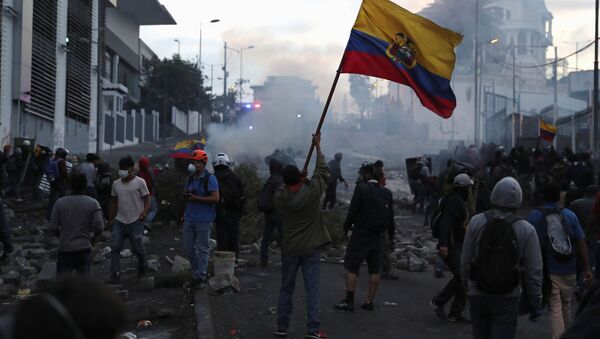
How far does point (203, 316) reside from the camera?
7895mm

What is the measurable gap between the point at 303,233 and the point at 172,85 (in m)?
54.5

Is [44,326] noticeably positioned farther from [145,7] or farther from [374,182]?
[145,7]

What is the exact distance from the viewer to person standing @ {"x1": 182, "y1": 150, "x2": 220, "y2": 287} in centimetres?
938

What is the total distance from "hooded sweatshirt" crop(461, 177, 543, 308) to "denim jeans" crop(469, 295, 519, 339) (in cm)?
6

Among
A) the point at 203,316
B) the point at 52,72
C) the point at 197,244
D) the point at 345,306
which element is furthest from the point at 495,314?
the point at 52,72

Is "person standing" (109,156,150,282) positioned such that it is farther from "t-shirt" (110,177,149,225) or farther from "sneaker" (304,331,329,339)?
"sneaker" (304,331,329,339)

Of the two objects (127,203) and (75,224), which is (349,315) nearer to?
(75,224)

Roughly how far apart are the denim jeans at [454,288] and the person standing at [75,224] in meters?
3.45

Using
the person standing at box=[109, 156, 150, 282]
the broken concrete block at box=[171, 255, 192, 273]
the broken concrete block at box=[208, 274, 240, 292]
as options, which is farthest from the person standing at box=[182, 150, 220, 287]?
the broken concrete block at box=[171, 255, 192, 273]

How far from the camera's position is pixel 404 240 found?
16.4m

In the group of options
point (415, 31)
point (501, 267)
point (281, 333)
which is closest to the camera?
point (501, 267)

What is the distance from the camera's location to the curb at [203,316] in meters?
7.28

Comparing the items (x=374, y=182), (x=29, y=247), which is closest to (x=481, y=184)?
(x=374, y=182)

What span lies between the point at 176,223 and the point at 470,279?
12.1 m
